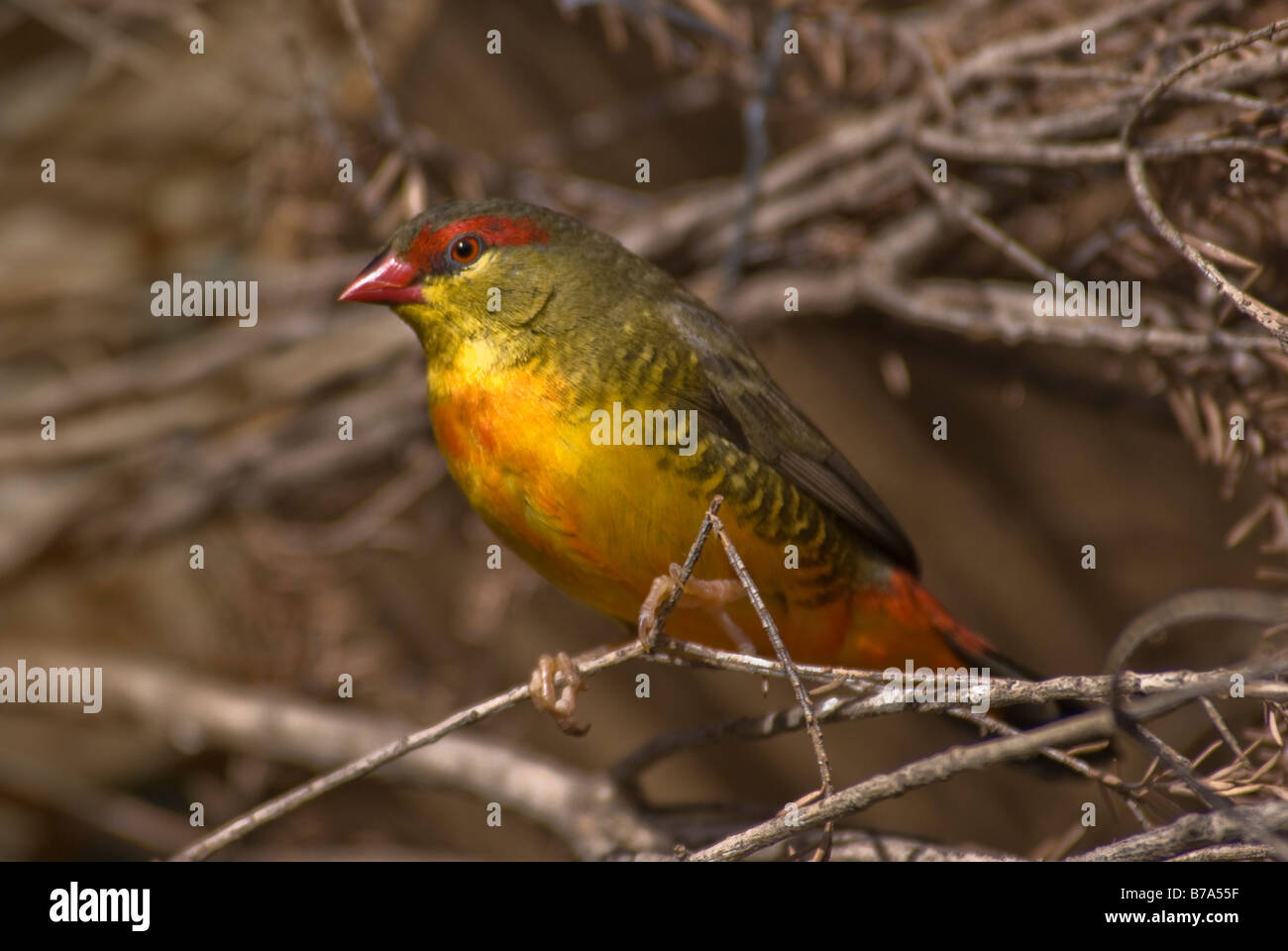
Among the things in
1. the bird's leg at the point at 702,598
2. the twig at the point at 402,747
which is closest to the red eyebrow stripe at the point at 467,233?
the bird's leg at the point at 702,598

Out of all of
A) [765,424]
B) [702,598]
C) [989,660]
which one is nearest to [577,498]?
[702,598]

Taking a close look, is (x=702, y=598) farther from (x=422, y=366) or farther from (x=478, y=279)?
(x=422, y=366)

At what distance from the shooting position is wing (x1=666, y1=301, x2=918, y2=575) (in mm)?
2242

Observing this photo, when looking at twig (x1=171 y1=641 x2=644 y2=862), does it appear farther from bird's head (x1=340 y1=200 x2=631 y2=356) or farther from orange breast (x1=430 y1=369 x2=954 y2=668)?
bird's head (x1=340 y1=200 x2=631 y2=356)

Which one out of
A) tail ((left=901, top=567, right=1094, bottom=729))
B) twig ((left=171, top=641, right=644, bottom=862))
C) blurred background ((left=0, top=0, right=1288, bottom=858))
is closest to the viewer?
twig ((left=171, top=641, right=644, bottom=862))

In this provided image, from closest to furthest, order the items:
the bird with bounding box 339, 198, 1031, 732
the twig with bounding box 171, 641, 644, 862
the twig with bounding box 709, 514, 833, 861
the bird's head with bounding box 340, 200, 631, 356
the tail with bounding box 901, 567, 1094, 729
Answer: the twig with bounding box 709, 514, 833, 861
the twig with bounding box 171, 641, 644, 862
the bird with bounding box 339, 198, 1031, 732
the bird's head with bounding box 340, 200, 631, 356
the tail with bounding box 901, 567, 1094, 729

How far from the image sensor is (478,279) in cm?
223

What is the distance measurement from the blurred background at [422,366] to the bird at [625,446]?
1.28ft

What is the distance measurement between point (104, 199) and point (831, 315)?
286 centimetres

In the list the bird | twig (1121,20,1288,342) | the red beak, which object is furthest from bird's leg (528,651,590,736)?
twig (1121,20,1288,342)

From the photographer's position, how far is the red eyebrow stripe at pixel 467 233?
7.32ft

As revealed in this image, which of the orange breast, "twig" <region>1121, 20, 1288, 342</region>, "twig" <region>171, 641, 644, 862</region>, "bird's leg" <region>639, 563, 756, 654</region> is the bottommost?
"twig" <region>171, 641, 644, 862</region>
